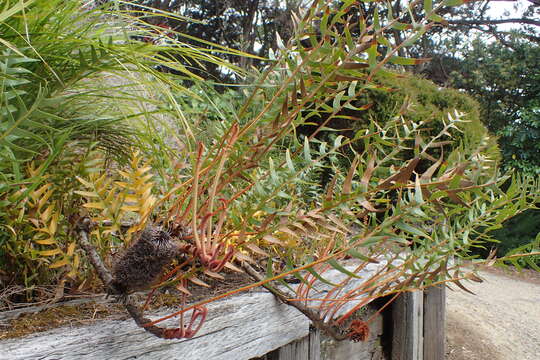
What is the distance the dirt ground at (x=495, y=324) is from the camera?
9.86 ft

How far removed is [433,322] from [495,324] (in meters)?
2.23

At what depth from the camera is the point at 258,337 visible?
3.09ft

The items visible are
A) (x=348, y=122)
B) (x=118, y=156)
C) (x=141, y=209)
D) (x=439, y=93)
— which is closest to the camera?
(x=141, y=209)

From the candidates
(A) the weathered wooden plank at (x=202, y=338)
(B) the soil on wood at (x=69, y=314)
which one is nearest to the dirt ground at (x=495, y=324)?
(A) the weathered wooden plank at (x=202, y=338)

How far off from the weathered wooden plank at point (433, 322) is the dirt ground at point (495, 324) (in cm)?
88

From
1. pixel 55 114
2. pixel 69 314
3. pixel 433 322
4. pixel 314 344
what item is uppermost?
pixel 55 114

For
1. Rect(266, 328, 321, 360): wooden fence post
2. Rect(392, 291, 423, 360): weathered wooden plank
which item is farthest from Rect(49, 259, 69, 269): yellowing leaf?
Rect(392, 291, 423, 360): weathered wooden plank

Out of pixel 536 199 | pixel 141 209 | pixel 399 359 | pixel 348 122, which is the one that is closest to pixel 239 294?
pixel 141 209

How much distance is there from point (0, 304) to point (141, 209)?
304 millimetres

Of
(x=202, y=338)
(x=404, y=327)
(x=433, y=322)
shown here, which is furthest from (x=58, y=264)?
(x=433, y=322)

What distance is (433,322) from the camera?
2.01m

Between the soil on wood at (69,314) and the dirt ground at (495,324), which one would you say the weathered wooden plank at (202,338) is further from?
the dirt ground at (495,324)

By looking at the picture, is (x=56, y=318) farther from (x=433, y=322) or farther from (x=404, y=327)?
(x=433, y=322)

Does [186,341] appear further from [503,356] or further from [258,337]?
[503,356]
